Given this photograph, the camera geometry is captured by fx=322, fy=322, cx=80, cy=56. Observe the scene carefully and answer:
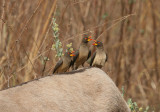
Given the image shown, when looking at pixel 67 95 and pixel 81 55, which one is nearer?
pixel 67 95

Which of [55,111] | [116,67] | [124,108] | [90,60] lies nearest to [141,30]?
[116,67]

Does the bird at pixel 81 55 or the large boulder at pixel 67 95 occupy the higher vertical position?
the bird at pixel 81 55

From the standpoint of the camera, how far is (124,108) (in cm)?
229

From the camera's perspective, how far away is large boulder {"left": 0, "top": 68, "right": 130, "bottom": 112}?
1.82 metres

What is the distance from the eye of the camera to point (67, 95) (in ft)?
6.56

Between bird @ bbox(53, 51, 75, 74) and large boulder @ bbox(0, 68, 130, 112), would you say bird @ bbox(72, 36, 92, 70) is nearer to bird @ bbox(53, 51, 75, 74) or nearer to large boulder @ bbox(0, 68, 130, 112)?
bird @ bbox(53, 51, 75, 74)

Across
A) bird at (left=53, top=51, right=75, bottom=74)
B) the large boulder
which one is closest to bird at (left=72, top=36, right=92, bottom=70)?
bird at (left=53, top=51, right=75, bottom=74)

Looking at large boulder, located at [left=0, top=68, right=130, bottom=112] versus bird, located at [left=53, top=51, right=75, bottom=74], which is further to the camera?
bird, located at [left=53, top=51, right=75, bottom=74]

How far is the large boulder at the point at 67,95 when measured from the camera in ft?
5.98

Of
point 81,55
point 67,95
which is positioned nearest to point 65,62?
point 81,55

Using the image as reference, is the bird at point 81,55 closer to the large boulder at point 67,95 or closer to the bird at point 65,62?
the bird at point 65,62

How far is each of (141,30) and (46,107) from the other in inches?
176

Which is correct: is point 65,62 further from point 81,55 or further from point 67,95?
point 67,95

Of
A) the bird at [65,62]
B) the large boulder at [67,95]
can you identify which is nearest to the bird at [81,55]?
the bird at [65,62]
